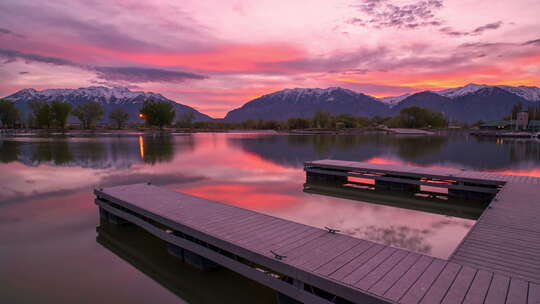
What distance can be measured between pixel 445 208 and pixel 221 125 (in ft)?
413

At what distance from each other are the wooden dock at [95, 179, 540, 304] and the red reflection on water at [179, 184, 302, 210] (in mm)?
4468

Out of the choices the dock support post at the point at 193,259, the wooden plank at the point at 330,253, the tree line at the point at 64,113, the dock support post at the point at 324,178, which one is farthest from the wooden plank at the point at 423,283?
the tree line at the point at 64,113

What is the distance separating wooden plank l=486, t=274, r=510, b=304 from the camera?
14.5ft

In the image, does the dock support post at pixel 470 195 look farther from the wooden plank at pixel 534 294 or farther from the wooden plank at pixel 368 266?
the wooden plank at pixel 534 294

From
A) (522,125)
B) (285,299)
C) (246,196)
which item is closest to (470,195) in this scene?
(246,196)

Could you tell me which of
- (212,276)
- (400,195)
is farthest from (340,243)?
(400,195)

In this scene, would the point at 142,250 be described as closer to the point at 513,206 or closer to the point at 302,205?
the point at 302,205

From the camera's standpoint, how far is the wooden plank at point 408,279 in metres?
4.56

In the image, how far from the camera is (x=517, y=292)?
4.61m

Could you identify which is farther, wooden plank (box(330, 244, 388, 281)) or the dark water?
the dark water

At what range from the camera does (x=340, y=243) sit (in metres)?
6.51

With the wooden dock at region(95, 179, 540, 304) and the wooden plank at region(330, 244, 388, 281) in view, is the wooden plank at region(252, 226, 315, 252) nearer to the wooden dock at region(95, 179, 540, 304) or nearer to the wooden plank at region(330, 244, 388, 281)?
the wooden dock at region(95, 179, 540, 304)

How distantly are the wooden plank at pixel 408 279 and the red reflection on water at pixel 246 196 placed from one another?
767 cm

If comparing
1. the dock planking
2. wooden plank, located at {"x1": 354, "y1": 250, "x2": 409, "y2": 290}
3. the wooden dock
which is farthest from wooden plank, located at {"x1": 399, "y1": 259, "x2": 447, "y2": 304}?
the dock planking
